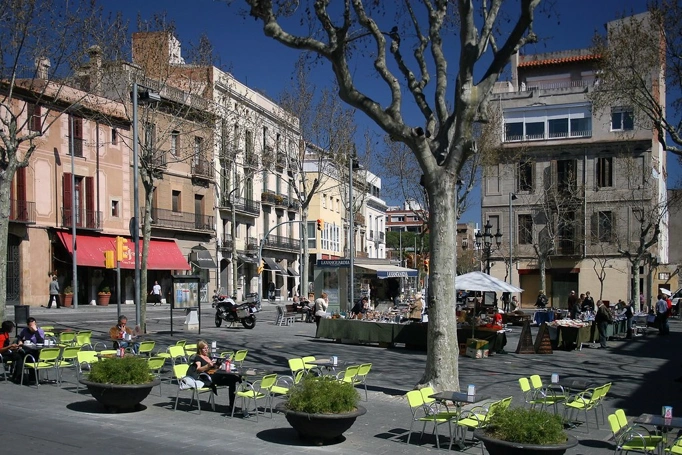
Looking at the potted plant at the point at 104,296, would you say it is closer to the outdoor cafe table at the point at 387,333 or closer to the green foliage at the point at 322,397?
the outdoor cafe table at the point at 387,333

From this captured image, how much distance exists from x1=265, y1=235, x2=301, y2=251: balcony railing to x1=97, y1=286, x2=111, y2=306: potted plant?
19.3 metres

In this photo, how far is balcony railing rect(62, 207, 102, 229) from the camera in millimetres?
38188

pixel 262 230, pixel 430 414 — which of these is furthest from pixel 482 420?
pixel 262 230

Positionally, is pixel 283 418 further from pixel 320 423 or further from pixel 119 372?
pixel 119 372

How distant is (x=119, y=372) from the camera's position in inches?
423

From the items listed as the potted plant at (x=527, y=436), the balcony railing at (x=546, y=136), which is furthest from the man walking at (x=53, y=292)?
the balcony railing at (x=546, y=136)

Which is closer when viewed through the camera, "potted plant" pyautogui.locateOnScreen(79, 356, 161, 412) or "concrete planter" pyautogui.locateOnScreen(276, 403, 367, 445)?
"concrete planter" pyautogui.locateOnScreen(276, 403, 367, 445)

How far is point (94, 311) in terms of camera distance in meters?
35.6

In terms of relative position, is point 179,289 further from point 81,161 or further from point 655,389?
point 81,161

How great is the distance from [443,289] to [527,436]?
17.4ft

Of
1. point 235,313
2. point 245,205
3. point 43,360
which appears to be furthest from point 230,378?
point 245,205

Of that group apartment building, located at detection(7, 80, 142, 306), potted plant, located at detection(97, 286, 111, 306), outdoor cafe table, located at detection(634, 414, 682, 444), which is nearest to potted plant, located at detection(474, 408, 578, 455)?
outdoor cafe table, located at detection(634, 414, 682, 444)

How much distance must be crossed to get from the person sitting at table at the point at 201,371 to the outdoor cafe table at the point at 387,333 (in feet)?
34.2

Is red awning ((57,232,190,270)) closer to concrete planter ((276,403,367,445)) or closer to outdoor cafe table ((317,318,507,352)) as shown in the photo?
outdoor cafe table ((317,318,507,352))
